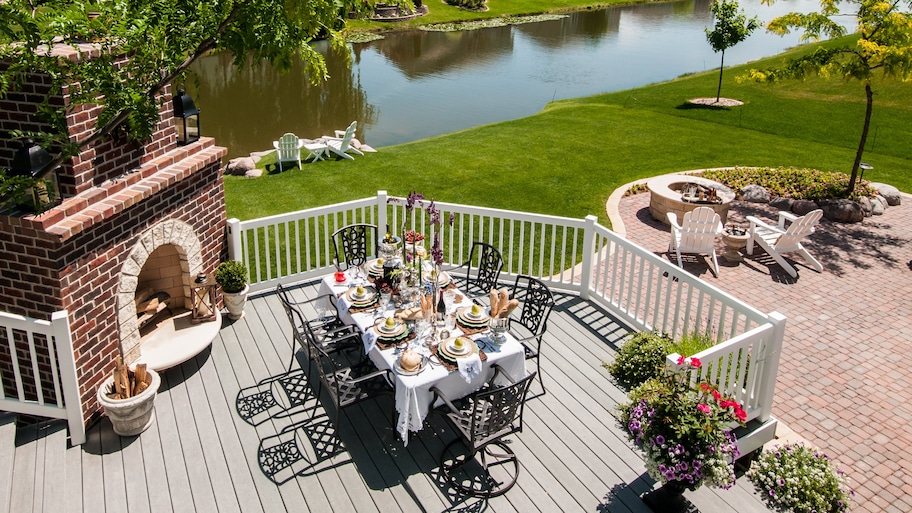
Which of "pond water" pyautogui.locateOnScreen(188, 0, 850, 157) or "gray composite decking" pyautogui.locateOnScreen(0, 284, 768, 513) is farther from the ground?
"pond water" pyautogui.locateOnScreen(188, 0, 850, 157)

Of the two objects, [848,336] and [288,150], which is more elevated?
[288,150]

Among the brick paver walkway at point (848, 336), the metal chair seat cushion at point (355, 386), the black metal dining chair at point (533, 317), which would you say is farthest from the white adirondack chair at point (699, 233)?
the metal chair seat cushion at point (355, 386)

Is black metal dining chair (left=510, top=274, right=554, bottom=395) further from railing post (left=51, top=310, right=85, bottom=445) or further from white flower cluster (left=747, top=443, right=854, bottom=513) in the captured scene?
railing post (left=51, top=310, right=85, bottom=445)

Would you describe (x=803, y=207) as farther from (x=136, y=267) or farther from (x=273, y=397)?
(x=136, y=267)

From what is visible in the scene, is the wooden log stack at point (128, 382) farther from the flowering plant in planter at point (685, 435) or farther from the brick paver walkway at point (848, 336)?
the brick paver walkway at point (848, 336)

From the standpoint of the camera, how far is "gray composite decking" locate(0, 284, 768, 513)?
17.9ft

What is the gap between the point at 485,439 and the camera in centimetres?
557

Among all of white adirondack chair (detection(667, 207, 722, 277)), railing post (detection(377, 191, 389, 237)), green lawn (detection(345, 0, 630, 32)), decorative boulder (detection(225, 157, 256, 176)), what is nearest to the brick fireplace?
railing post (detection(377, 191, 389, 237))

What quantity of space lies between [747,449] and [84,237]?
20.4ft

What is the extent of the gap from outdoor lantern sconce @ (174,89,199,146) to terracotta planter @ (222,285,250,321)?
1789 mm

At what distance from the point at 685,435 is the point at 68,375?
16.5 feet

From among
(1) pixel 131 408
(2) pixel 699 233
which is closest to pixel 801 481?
(2) pixel 699 233

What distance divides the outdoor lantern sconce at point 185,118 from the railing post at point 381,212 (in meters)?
2.45

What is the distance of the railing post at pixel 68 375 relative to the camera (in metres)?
5.38
